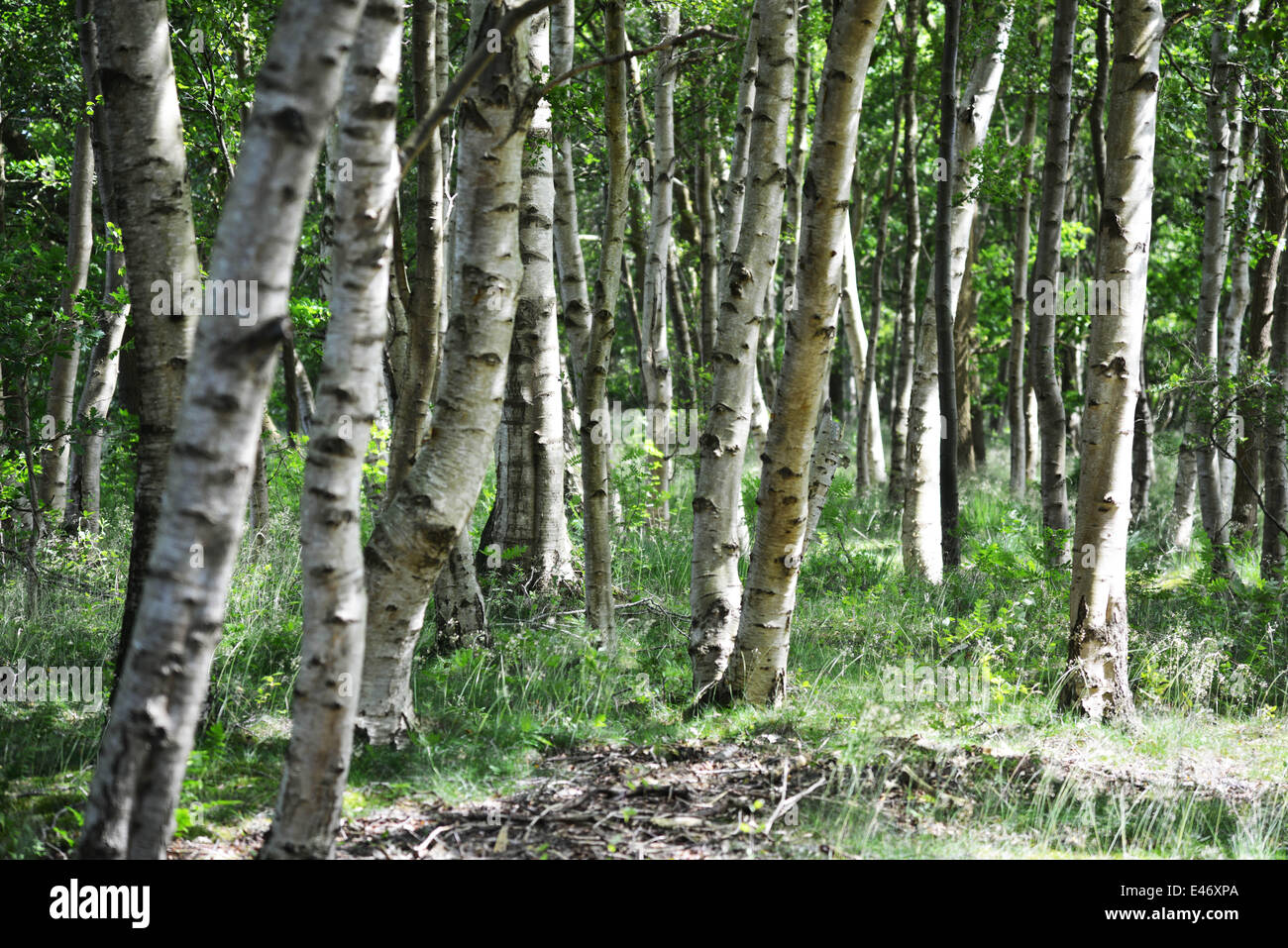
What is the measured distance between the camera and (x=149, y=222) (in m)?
4.15

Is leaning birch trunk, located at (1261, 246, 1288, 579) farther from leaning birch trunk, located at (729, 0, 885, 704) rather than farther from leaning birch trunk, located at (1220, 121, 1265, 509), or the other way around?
leaning birch trunk, located at (729, 0, 885, 704)

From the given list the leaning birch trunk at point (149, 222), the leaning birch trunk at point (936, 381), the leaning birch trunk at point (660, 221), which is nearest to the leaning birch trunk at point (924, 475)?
the leaning birch trunk at point (936, 381)

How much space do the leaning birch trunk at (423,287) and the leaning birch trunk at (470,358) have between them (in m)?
1.10

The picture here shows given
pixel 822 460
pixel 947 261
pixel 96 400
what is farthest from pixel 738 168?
pixel 96 400

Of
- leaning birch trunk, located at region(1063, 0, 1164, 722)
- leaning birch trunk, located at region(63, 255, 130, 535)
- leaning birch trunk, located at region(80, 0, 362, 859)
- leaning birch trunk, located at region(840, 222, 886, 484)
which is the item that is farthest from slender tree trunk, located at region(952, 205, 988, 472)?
leaning birch trunk, located at region(80, 0, 362, 859)

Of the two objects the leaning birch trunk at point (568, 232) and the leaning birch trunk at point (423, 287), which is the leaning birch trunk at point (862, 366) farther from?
the leaning birch trunk at point (423, 287)

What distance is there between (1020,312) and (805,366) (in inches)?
382

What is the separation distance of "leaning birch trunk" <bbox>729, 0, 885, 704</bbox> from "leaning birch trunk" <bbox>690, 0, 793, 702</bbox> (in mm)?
225

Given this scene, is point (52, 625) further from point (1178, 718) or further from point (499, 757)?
point (1178, 718)

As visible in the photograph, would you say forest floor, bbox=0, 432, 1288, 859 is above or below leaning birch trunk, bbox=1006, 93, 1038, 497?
below

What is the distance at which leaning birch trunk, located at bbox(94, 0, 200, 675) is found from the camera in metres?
4.03

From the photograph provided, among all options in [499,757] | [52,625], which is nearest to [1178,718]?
[499,757]

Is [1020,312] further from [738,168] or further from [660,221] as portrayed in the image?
[660,221]

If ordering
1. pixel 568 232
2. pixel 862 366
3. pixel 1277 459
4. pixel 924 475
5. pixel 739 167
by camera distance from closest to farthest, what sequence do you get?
1. pixel 568 232
2. pixel 1277 459
3. pixel 924 475
4. pixel 739 167
5. pixel 862 366
